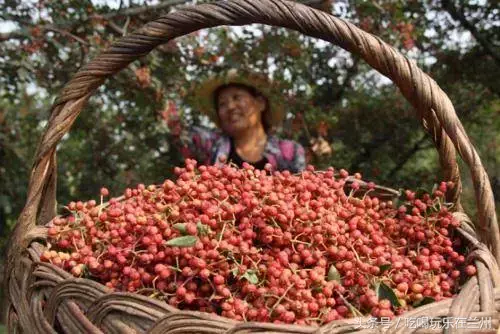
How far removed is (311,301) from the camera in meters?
0.79

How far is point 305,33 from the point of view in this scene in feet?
3.27

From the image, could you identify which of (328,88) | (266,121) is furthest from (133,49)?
(328,88)

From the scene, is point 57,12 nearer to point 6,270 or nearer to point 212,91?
point 212,91

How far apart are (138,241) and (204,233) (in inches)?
4.4

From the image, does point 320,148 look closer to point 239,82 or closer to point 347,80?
point 347,80

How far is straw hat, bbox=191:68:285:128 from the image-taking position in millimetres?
3035

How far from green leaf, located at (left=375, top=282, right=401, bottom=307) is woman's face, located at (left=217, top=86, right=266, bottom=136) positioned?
2.12 meters

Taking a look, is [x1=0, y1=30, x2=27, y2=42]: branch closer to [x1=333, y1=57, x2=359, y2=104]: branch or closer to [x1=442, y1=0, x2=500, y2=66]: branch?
[x1=333, y1=57, x2=359, y2=104]: branch

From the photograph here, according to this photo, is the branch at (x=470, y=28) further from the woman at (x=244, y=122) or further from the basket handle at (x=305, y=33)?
the basket handle at (x=305, y=33)

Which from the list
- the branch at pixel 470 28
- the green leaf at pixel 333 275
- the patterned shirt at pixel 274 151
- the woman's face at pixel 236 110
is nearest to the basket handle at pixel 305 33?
the green leaf at pixel 333 275

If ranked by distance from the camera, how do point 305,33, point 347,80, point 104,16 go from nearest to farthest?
point 305,33, point 104,16, point 347,80

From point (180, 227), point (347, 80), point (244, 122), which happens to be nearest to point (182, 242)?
point (180, 227)

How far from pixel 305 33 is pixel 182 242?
0.42 metres

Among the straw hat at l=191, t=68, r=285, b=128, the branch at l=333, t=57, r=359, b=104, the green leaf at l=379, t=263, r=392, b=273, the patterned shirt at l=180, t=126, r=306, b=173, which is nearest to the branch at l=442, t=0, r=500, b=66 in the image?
the branch at l=333, t=57, r=359, b=104
